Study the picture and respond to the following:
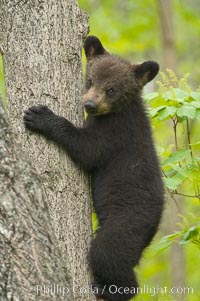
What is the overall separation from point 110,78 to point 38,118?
4.02 ft

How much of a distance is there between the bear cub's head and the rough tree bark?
6.67ft

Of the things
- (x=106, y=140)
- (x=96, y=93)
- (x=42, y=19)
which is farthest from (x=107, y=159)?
(x=42, y=19)

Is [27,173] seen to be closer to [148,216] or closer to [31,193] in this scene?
[31,193]

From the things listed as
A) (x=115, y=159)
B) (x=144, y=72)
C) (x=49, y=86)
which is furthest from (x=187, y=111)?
(x=49, y=86)

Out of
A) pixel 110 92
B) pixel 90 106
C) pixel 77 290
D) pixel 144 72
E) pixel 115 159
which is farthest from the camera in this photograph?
pixel 144 72

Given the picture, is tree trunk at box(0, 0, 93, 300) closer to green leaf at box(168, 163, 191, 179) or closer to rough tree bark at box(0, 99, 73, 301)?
green leaf at box(168, 163, 191, 179)

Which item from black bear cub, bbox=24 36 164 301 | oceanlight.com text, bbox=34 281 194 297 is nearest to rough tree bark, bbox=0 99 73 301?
oceanlight.com text, bbox=34 281 194 297

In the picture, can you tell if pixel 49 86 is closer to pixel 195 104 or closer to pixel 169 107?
pixel 169 107

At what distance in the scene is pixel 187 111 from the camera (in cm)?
537

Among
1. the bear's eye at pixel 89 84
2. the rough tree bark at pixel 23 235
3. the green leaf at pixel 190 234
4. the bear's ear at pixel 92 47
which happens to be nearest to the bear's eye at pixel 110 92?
the bear's eye at pixel 89 84

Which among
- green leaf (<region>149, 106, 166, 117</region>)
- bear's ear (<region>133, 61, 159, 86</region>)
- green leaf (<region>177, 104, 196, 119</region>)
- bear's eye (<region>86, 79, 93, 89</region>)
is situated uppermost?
bear's ear (<region>133, 61, 159, 86</region>)

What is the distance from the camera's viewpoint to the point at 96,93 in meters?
5.73

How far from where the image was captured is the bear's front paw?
16.2ft

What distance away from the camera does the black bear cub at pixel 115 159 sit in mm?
5172
